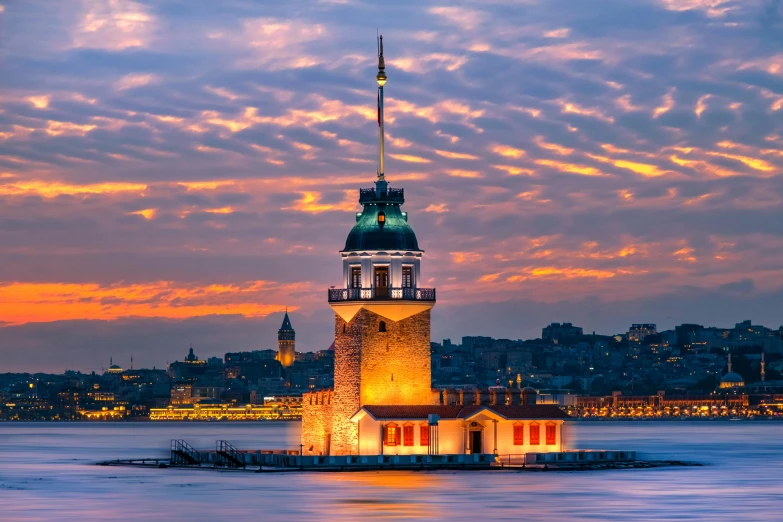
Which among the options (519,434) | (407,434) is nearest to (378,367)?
(407,434)

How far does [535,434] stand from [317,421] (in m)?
10.4

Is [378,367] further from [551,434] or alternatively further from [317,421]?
[551,434]

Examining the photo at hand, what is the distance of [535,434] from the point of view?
8019 cm

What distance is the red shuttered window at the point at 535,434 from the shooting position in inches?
3135

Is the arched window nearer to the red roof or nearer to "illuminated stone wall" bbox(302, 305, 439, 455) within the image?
the red roof

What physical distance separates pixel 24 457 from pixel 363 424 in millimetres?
58160

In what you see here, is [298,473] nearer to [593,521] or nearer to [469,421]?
[469,421]

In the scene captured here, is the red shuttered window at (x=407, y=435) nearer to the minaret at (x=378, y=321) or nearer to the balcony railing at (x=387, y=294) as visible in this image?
the minaret at (x=378, y=321)

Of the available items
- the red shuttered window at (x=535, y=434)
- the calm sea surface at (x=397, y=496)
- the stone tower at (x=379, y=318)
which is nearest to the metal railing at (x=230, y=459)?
the calm sea surface at (x=397, y=496)

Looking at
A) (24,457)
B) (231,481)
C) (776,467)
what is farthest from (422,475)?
(24,457)

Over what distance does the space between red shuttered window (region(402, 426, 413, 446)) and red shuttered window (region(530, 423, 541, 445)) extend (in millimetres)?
6033

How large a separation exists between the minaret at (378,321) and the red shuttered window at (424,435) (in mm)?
1302

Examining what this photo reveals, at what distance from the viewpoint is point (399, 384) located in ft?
254

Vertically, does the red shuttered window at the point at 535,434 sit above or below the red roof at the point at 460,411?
below
